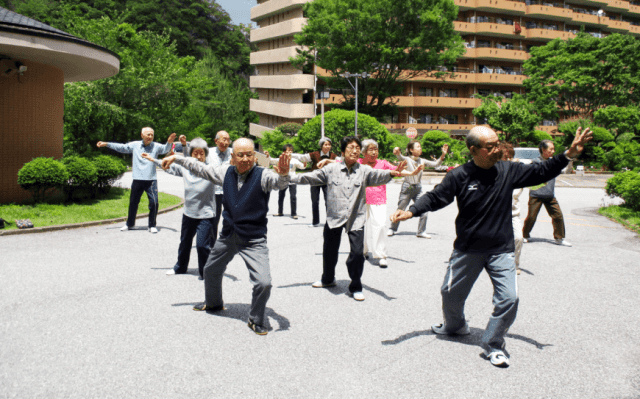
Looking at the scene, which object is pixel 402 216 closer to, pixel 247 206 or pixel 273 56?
pixel 247 206

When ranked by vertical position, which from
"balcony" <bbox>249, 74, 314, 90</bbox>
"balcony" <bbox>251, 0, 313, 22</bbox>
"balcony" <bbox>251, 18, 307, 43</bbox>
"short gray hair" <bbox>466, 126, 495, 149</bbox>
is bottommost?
"short gray hair" <bbox>466, 126, 495, 149</bbox>

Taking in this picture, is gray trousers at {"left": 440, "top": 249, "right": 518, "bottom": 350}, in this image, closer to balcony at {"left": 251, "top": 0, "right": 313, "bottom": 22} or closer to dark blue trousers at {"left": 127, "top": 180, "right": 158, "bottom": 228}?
dark blue trousers at {"left": 127, "top": 180, "right": 158, "bottom": 228}

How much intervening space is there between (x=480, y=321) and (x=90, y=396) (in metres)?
3.68

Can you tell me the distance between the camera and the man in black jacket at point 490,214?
169 inches

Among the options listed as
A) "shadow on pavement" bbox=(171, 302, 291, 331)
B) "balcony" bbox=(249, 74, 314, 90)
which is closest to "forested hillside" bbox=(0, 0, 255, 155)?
"balcony" bbox=(249, 74, 314, 90)

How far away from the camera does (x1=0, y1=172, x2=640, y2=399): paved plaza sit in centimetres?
390

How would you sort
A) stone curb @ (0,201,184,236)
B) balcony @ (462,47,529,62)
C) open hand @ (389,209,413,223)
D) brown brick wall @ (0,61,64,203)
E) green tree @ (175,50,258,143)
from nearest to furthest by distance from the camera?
open hand @ (389,209,413,223) → stone curb @ (0,201,184,236) → brown brick wall @ (0,61,64,203) → green tree @ (175,50,258,143) → balcony @ (462,47,529,62)

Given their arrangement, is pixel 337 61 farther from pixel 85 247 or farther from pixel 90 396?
pixel 90 396

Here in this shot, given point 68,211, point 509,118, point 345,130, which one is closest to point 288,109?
point 345,130

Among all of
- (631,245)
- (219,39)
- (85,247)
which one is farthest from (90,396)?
(219,39)

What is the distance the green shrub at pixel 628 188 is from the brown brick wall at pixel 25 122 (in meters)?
15.5

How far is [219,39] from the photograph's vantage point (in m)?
65.4

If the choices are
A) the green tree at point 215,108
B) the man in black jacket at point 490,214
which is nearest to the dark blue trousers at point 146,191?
the man in black jacket at point 490,214

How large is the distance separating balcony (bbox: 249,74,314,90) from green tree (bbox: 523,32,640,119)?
20632 mm
